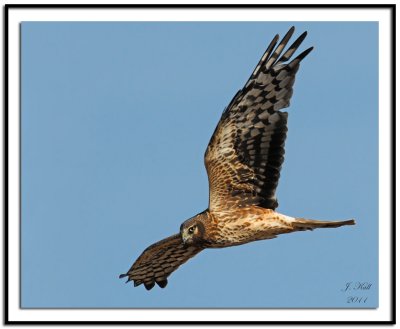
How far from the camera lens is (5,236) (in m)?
13.2

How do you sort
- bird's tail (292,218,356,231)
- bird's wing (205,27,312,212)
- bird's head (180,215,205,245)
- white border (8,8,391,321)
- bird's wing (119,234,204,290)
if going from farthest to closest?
bird's wing (119,234,204,290) < bird's head (180,215,205,245) < bird's wing (205,27,312,212) < bird's tail (292,218,356,231) < white border (8,8,391,321)

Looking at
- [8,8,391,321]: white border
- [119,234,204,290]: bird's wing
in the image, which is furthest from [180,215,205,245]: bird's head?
[8,8,391,321]: white border

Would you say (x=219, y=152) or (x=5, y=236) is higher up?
(x=219, y=152)

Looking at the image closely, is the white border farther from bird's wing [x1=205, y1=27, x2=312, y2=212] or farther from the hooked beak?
the hooked beak

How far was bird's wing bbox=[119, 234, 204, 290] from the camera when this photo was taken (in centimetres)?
1470

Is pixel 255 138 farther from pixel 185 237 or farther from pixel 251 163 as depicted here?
pixel 185 237

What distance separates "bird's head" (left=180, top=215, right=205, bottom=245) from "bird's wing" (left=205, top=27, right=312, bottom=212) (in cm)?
Result: 22
